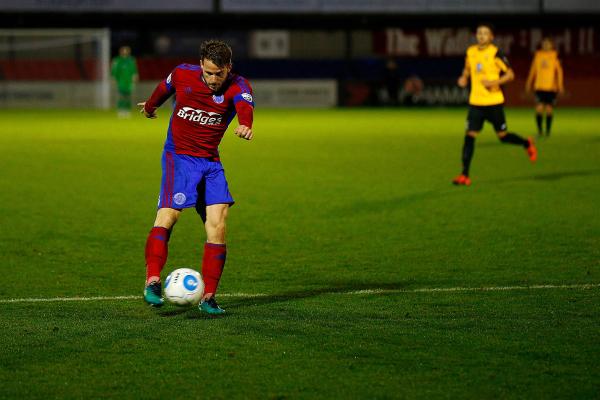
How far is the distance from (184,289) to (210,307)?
0.29 m

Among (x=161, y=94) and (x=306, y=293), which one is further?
(x=306, y=293)

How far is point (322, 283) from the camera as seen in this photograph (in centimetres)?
859

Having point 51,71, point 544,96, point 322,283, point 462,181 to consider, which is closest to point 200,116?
point 322,283

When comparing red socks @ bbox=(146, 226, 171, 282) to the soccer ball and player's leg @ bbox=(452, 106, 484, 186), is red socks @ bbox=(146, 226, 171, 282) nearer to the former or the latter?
the soccer ball

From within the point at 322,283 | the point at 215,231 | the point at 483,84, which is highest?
the point at 483,84

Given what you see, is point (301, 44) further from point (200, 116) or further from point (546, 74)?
point (200, 116)

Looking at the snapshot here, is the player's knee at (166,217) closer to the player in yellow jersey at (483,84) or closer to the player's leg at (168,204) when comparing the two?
the player's leg at (168,204)

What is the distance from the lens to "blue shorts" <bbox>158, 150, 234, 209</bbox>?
735 cm

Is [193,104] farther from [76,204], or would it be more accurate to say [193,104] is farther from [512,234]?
[76,204]

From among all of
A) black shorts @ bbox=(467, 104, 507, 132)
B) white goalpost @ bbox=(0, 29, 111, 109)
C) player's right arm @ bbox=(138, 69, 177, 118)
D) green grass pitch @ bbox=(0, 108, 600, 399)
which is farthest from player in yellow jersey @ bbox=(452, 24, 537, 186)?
white goalpost @ bbox=(0, 29, 111, 109)

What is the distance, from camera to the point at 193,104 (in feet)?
24.1

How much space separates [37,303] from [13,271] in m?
1.44

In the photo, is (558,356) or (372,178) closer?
(558,356)

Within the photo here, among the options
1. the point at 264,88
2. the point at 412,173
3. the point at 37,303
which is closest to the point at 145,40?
the point at 264,88
